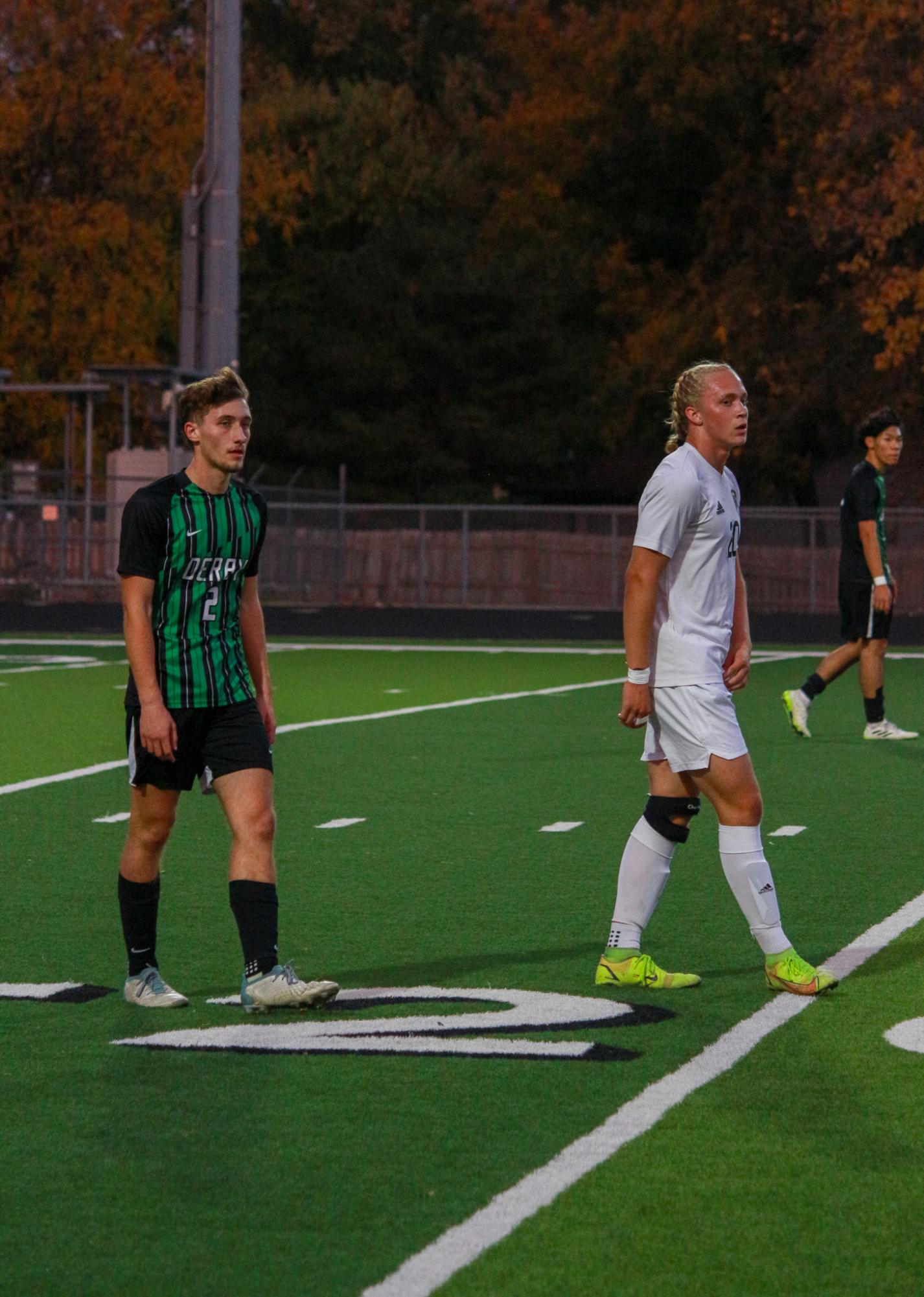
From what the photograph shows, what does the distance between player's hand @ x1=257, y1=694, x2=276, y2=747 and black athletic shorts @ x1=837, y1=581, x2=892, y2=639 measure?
329 inches

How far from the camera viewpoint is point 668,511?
6.91m

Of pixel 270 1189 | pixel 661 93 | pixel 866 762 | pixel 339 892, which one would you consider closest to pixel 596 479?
pixel 661 93

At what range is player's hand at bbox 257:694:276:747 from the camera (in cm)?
700

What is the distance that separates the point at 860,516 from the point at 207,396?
8627 millimetres

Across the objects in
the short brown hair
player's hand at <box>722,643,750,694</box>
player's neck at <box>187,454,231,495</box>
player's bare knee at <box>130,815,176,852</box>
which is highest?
the short brown hair

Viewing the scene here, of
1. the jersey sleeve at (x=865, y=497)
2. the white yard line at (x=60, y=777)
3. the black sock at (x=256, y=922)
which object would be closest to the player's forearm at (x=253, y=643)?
the black sock at (x=256, y=922)

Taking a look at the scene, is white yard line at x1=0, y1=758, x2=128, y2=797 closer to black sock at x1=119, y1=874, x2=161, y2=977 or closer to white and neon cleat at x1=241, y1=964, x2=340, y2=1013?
black sock at x1=119, y1=874, x2=161, y2=977

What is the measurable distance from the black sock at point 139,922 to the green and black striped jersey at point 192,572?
0.58 meters

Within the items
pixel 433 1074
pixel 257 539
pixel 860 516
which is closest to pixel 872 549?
pixel 860 516

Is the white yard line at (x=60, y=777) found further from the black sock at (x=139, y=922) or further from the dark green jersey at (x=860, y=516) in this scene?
the black sock at (x=139, y=922)

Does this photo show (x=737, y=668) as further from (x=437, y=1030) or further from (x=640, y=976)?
(x=437, y=1030)

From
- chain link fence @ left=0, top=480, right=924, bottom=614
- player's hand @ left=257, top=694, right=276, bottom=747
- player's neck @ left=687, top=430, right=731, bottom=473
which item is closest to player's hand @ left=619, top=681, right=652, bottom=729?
player's neck @ left=687, top=430, right=731, bottom=473

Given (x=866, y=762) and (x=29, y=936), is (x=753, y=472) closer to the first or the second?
(x=866, y=762)

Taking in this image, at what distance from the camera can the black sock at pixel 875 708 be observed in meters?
15.2
